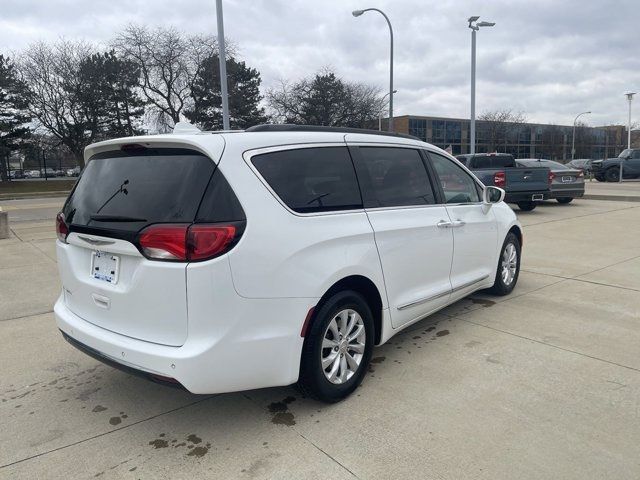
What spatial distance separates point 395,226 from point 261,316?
135 cm

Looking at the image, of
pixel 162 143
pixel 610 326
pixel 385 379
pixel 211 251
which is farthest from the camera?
pixel 610 326

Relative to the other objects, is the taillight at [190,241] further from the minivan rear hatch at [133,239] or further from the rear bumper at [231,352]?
the rear bumper at [231,352]

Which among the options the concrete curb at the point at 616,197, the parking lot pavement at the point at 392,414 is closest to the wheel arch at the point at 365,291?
the parking lot pavement at the point at 392,414

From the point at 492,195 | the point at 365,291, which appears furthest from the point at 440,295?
the point at 492,195

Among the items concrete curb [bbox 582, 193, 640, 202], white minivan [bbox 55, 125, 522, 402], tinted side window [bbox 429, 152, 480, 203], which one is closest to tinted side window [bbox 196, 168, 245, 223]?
white minivan [bbox 55, 125, 522, 402]

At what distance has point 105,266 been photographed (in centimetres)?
292

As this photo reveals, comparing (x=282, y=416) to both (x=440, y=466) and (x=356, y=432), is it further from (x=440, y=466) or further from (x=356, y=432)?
(x=440, y=466)

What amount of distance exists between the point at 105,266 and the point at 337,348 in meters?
1.51

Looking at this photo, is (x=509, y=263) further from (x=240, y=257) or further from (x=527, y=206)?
(x=527, y=206)

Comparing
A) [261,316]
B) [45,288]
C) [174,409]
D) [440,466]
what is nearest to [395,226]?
[261,316]

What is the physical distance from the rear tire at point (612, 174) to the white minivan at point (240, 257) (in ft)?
97.2

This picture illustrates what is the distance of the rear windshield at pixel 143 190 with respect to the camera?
265cm

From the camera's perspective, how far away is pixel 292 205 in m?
2.92

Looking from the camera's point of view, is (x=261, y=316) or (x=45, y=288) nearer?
(x=261, y=316)
